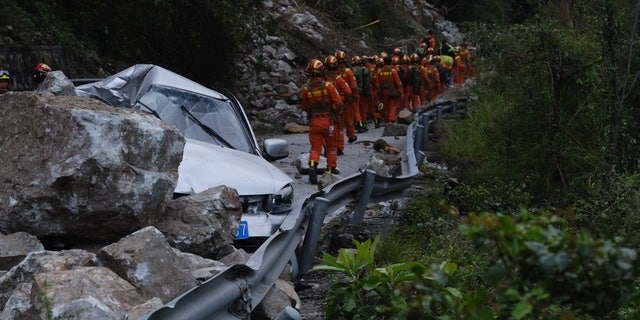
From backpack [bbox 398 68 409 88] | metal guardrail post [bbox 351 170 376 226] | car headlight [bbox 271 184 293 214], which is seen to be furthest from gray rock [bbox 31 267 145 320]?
backpack [bbox 398 68 409 88]

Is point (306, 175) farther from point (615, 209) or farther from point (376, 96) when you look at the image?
point (376, 96)

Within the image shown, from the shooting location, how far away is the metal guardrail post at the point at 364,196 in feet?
26.7

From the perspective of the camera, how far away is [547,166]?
393 inches

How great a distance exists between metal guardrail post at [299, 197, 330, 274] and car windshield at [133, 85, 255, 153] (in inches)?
97.8

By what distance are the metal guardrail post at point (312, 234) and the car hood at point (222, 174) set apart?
1068 mm

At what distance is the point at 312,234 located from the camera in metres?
6.37

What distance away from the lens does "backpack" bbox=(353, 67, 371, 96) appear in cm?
2458

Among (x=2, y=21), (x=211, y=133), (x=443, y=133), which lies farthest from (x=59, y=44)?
(x=211, y=133)

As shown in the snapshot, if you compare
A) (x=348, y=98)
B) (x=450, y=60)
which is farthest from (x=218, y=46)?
(x=450, y=60)

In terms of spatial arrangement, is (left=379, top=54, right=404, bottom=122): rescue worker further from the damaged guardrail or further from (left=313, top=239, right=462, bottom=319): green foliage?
(left=313, top=239, right=462, bottom=319): green foliage

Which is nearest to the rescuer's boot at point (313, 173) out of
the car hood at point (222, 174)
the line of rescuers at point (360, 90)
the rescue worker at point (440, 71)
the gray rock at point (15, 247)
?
the line of rescuers at point (360, 90)

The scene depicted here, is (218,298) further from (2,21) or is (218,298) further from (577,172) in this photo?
(2,21)

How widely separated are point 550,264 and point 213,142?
21.1 ft

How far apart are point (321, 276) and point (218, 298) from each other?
8.28ft
